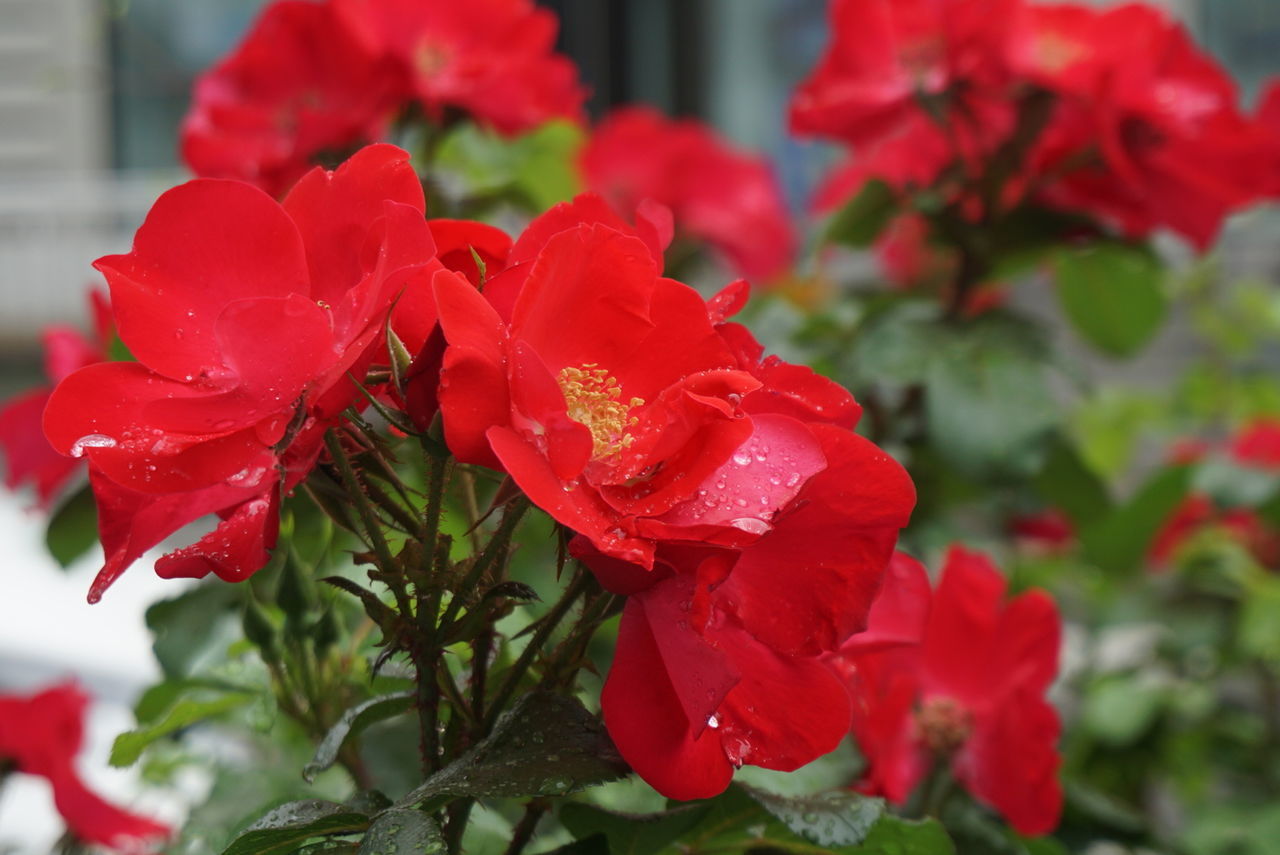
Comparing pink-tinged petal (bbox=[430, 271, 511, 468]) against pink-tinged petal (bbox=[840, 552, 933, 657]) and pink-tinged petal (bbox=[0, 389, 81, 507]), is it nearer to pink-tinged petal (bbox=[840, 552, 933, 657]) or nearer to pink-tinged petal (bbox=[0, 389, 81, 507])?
pink-tinged petal (bbox=[840, 552, 933, 657])

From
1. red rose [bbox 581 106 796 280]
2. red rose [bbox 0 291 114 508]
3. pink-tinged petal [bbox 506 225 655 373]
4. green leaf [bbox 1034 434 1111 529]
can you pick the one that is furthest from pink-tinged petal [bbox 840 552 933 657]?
red rose [bbox 581 106 796 280]

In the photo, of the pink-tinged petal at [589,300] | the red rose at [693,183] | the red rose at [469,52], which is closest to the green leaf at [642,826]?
the pink-tinged petal at [589,300]

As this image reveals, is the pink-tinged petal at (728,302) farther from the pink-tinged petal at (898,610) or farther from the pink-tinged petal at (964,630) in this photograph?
the pink-tinged petal at (964,630)

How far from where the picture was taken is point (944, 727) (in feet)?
1.80

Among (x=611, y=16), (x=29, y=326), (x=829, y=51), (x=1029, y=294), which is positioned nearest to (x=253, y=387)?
(x=829, y=51)

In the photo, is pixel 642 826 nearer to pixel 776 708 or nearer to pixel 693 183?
pixel 776 708

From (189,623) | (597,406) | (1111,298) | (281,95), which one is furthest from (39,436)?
(1111,298)

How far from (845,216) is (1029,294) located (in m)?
1.23

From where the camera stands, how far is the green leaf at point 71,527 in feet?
2.16

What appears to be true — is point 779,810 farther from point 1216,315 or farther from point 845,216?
point 1216,315

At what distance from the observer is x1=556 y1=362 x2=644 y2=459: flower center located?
0.31 meters

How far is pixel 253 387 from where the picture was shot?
29cm

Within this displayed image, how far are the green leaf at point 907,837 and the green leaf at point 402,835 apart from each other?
15 cm

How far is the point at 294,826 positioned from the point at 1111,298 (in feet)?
2.74
